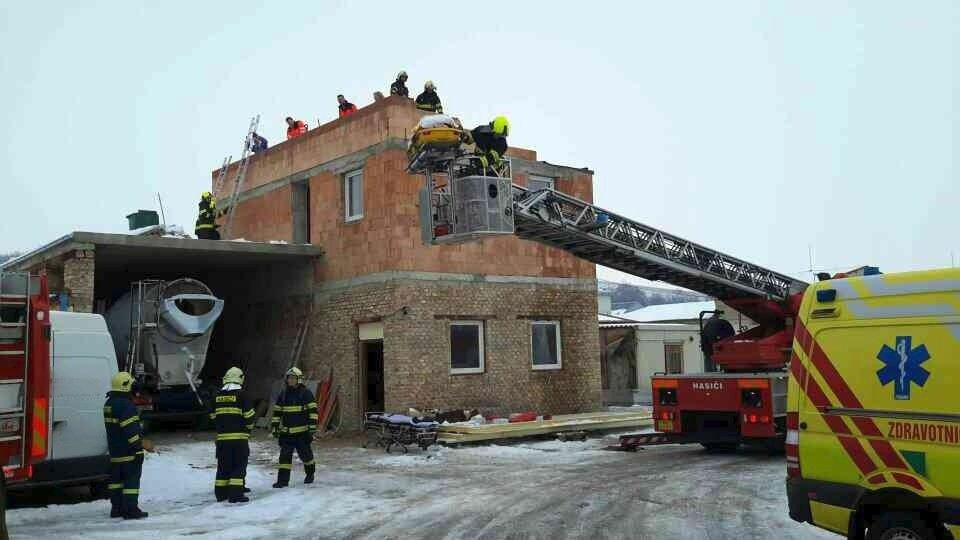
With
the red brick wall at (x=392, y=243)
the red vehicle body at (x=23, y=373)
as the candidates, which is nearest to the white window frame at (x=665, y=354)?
the red brick wall at (x=392, y=243)

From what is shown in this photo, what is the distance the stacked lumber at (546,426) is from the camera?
14.6 meters

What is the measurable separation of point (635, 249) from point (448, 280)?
5.11 metres

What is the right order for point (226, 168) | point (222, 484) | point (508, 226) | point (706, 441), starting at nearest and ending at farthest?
point (222, 484)
point (508, 226)
point (706, 441)
point (226, 168)

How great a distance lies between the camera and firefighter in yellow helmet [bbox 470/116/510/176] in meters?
11.6

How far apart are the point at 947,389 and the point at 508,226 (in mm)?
6722

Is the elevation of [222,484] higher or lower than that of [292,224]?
lower

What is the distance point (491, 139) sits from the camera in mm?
11586

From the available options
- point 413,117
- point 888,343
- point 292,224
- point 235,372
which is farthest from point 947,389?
point 292,224

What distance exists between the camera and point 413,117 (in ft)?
56.6

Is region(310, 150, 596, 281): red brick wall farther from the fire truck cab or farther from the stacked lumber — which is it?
the fire truck cab

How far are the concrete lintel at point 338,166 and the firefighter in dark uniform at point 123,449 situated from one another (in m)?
8.88

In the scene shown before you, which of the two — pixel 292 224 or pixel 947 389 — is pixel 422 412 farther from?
pixel 947 389

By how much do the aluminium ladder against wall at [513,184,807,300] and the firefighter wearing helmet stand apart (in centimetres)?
465

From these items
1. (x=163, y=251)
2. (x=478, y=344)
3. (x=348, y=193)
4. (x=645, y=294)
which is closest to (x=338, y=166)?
(x=348, y=193)
